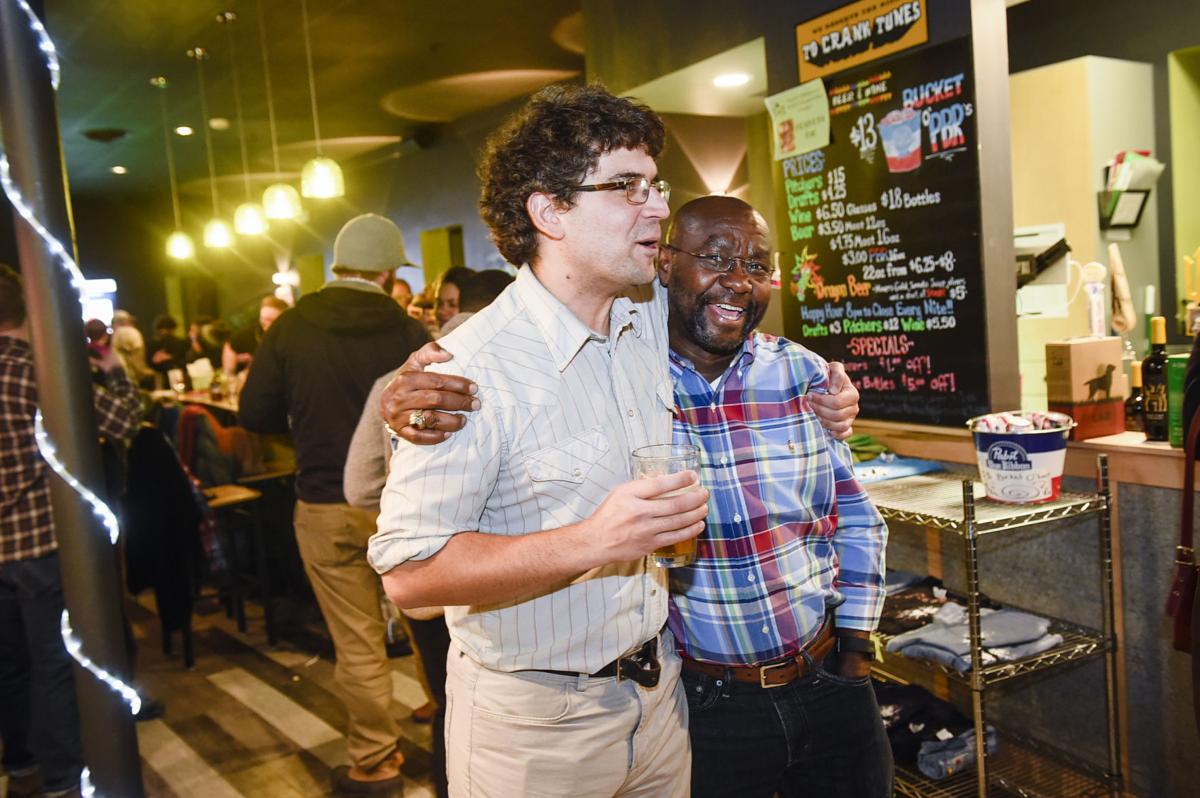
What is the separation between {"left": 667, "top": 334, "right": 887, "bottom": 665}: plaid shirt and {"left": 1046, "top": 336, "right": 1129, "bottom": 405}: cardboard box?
1032 millimetres

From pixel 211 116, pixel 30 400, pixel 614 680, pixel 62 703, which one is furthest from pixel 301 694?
pixel 211 116

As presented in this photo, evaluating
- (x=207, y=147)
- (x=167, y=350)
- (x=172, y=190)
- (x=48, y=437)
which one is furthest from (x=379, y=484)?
(x=172, y=190)

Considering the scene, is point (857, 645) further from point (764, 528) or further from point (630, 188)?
point (630, 188)

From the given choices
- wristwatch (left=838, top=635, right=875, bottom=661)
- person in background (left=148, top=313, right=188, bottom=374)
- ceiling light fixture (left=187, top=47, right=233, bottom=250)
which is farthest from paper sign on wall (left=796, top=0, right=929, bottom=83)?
person in background (left=148, top=313, right=188, bottom=374)

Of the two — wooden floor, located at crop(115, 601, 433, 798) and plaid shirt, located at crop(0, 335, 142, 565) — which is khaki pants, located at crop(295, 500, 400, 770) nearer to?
wooden floor, located at crop(115, 601, 433, 798)

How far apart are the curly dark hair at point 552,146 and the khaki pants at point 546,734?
698 mm

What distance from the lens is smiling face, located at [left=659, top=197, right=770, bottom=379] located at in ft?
5.67

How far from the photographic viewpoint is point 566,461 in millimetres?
1402

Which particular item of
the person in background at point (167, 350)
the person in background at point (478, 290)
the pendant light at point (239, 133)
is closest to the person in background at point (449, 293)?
the person in background at point (478, 290)

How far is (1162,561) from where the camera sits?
7.98 ft

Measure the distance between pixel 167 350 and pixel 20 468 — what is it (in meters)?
5.79

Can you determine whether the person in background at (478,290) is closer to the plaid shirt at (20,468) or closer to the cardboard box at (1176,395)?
the plaid shirt at (20,468)

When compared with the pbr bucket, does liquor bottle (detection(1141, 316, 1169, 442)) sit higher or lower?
higher

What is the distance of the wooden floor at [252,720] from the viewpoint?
3305mm
